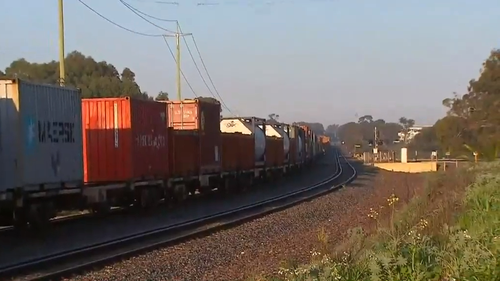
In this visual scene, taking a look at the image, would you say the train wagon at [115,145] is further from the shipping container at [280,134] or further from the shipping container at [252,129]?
the shipping container at [280,134]

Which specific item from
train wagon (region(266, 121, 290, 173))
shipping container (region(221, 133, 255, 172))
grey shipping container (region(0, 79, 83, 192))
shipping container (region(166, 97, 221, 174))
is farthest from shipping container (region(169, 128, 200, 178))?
train wagon (region(266, 121, 290, 173))

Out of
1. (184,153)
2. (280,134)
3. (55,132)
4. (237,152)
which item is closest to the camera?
(55,132)

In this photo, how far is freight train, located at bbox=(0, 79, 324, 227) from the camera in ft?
53.5

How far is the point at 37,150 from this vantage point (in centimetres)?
1697

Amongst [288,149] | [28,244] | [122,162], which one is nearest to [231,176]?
[122,162]

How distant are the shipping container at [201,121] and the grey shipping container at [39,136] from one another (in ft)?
28.1

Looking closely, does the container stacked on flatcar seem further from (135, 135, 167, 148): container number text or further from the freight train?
(135, 135, 167, 148): container number text

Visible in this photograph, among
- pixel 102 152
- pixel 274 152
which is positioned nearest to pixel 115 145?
pixel 102 152

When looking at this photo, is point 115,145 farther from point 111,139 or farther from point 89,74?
point 89,74

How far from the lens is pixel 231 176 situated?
32.5 m

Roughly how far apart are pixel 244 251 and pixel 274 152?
87.6ft

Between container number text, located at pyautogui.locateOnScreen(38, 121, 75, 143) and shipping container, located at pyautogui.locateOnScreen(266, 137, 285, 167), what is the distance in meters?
21.5

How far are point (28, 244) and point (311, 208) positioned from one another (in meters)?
11.0

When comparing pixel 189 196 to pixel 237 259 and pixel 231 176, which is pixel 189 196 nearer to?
pixel 231 176
